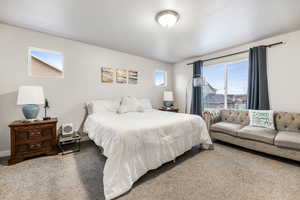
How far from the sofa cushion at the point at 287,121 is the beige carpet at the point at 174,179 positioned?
698 mm

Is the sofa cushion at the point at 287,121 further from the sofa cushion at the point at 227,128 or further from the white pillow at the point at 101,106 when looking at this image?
the white pillow at the point at 101,106

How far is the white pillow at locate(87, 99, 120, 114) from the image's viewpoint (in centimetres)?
306

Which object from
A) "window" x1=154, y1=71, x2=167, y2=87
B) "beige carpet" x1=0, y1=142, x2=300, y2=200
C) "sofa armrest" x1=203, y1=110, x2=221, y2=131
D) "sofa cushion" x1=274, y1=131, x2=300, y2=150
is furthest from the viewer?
"window" x1=154, y1=71, x2=167, y2=87

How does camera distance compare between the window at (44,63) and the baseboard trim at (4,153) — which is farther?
the window at (44,63)

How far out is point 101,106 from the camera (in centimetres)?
316

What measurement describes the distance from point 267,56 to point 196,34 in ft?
5.90

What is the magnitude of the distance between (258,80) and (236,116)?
984 millimetres

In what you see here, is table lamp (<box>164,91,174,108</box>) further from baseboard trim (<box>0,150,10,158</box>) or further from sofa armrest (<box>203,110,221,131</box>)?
baseboard trim (<box>0,150,10,158</box>)

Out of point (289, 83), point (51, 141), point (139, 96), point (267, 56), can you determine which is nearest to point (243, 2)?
point (267, 56)

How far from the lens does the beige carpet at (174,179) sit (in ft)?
4.97

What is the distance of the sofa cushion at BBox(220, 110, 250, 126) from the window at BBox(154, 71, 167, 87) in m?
2.33

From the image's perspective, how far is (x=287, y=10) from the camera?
2.07 m

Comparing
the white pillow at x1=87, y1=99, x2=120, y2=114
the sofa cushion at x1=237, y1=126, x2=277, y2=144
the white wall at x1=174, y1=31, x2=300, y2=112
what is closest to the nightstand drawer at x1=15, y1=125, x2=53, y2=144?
the white pillow at x1=87, y1=99, x2=120, y2=114

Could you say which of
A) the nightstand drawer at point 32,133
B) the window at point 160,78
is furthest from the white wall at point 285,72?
the nightstand drawer at point 32,133
